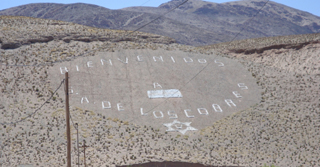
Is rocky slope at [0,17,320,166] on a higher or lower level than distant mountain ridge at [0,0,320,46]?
higher

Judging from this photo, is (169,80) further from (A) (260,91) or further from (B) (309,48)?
(B) (309,48)

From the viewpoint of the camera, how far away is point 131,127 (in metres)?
33.3

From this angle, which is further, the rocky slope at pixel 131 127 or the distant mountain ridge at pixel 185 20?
the distant mountain ridge at pixel 185 20

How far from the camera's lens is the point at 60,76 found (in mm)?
37562

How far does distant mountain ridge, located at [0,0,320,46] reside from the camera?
453 feet

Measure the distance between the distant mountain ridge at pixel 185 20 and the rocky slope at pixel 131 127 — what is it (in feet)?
270

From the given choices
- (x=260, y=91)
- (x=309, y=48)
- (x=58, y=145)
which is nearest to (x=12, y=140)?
(x=58, y=145)

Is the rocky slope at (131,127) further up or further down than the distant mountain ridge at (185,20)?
further up

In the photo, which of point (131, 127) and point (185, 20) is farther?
point (185, 20)

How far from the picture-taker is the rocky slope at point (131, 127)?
29.0m

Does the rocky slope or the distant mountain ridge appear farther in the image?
the distant mountain ridge

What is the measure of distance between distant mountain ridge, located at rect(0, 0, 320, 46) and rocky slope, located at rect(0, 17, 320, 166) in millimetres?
82191

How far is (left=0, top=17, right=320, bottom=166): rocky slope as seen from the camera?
29047mm

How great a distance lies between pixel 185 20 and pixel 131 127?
493ft
